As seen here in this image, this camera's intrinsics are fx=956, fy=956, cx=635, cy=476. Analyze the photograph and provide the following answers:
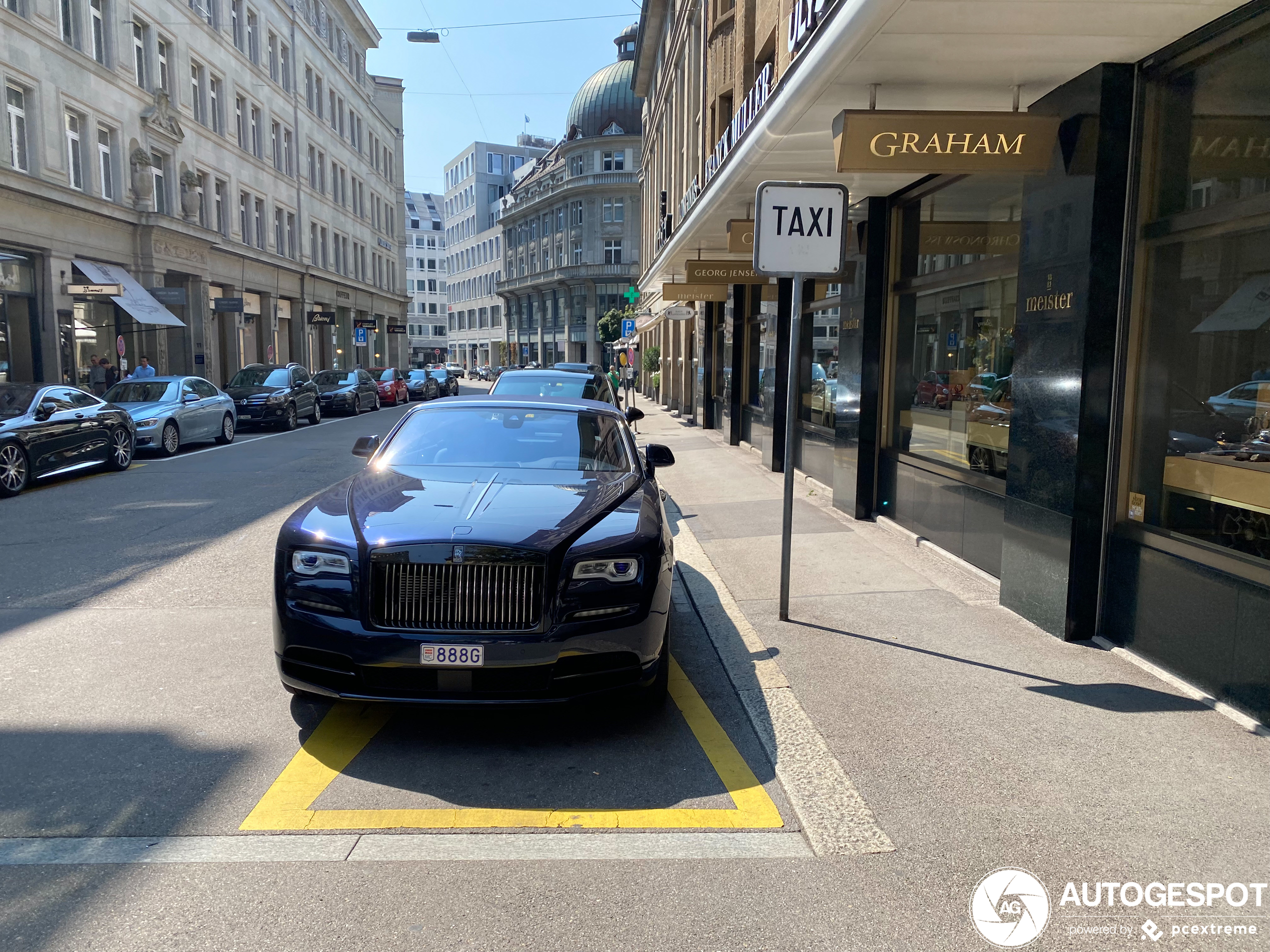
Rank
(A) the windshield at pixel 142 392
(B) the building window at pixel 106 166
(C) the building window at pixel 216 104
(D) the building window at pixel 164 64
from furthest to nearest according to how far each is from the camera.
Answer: (C) the building window at pixel 216 104
(D) the building window at pixel 164 64
(B) the building window at pixel 106 166
(A) the windshield at pixel 142 392

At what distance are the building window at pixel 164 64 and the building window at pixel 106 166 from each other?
14.2 ft

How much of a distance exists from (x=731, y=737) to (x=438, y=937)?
1966 mm

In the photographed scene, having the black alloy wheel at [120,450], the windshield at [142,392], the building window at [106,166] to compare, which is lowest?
the black alloy wheel at [120,450]

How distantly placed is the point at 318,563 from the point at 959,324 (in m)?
6.38

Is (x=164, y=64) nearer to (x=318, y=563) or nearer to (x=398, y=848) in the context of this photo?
(x=318, y=563)

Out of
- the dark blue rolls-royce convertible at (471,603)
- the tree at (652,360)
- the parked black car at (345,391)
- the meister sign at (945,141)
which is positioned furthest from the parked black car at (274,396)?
the tree at (652,360)

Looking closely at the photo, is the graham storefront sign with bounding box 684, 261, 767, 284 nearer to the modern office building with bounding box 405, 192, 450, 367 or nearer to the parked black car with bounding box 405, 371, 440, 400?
the parked black car with bounding box 405, 371, 440, 400

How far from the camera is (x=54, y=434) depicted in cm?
1298

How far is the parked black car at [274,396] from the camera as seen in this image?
23797 mm

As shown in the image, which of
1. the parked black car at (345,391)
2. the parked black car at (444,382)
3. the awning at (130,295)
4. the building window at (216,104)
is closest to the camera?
the awning at (130,295)

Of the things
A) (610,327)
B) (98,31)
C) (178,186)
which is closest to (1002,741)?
(98,31)

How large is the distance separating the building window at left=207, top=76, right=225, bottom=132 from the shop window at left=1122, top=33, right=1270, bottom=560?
37087 millimetres

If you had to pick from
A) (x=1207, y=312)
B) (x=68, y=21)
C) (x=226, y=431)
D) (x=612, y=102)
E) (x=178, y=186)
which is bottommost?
(x=226, y=431)

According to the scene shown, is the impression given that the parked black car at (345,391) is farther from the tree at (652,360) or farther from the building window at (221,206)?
the tree at (652,360)
